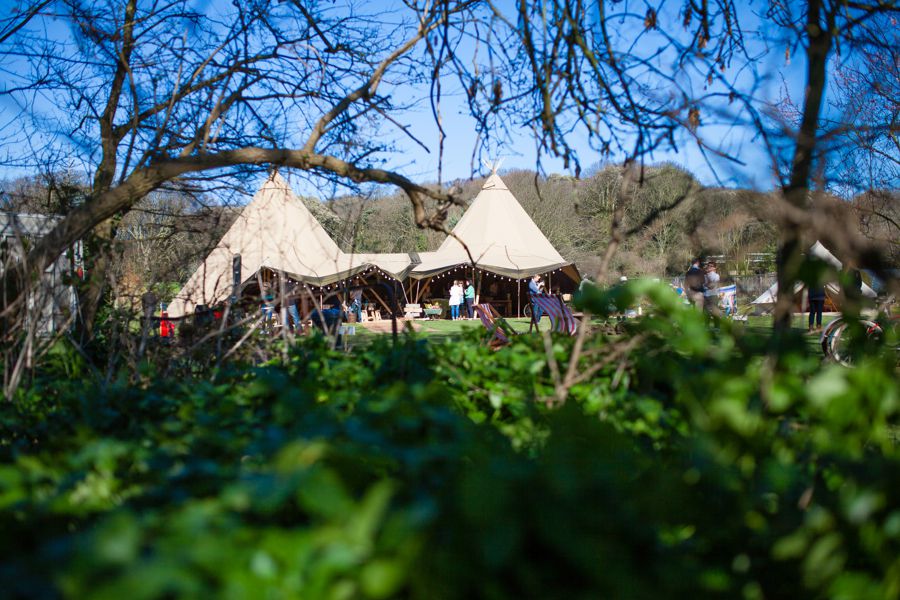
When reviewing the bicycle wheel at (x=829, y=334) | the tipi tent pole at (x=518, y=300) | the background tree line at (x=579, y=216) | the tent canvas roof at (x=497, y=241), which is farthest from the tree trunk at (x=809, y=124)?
the tipi tent pole at (x=518, y=300)

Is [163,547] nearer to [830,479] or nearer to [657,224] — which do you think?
[830,479]

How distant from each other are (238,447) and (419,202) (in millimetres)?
2987

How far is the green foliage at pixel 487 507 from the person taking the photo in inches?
35.6

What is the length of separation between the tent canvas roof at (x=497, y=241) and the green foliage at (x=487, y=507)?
2250cm

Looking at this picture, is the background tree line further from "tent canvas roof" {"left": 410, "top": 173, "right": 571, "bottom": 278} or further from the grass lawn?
"tent canvas roof" {"left": 410, "top": 173, "right": 571, "bottom": 278}

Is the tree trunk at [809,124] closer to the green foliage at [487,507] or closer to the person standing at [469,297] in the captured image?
the green foliage at [487,507]

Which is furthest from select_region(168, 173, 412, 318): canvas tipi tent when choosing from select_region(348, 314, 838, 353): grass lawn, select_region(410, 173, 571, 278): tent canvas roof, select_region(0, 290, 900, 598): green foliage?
select_region(0, 290, 900, 598): green foliage

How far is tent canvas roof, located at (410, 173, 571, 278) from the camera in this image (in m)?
24.5

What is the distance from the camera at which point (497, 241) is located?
25312mm

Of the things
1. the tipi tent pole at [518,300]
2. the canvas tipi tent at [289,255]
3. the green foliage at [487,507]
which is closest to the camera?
the green foliage at [487,507]

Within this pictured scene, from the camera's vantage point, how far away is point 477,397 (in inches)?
113

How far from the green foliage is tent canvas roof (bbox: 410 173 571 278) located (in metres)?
22.5

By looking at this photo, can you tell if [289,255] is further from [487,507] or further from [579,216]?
[487,507]

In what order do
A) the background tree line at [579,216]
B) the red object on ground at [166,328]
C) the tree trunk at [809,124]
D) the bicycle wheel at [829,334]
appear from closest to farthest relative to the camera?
1. the tree trunk at [809,124]
2. the background tree line at [579,216]
3. the red object on ground at [166,328]
4. the bicycle wheel at [829,334]
